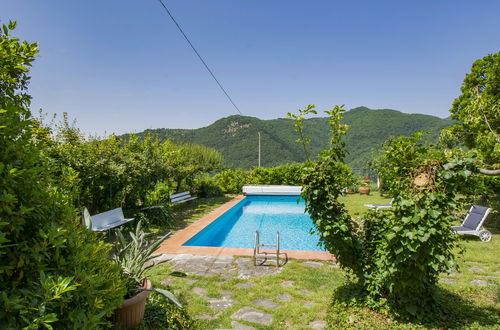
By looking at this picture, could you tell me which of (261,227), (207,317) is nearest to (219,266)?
(207,317)

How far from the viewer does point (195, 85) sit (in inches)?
469

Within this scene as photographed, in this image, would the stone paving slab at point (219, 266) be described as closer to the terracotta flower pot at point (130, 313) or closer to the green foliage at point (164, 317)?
the green foliage at point (164, 317)

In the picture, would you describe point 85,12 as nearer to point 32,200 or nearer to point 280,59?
point 32,200

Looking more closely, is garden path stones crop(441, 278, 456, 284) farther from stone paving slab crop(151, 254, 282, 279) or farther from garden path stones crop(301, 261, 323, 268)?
stone paving slab crop(151, 254, 282, 279)

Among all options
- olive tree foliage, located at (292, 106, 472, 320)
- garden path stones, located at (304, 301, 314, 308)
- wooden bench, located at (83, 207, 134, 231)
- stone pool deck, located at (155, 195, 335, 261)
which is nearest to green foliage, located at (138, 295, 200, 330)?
garden path stones, located at (304, 301, 314, 308)

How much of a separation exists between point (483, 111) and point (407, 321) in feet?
13.1

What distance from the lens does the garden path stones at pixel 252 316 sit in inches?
128

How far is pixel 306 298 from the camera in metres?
3.79

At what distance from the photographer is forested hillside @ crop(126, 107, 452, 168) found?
39.6m

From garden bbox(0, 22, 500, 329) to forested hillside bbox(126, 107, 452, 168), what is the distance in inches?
1311

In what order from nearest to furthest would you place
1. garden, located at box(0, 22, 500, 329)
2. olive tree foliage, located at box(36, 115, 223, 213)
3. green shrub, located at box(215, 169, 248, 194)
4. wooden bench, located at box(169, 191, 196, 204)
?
1. garden, located at box(0, 22, 500, 329)
2. olive tree foliage, located at box(36, 115, 223, 213)
3. wooden bench, located at box(169, 191, 196, 204)
4. green shrub, located at box(215, 169, 248, 194)

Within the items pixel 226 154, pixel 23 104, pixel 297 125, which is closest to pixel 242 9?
pixel 297 125

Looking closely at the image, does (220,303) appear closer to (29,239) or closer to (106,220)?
(29,239)

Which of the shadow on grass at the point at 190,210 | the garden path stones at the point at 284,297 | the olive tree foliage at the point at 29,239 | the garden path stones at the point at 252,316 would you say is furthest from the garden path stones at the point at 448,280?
the shadow on grass at the point at 190,210
